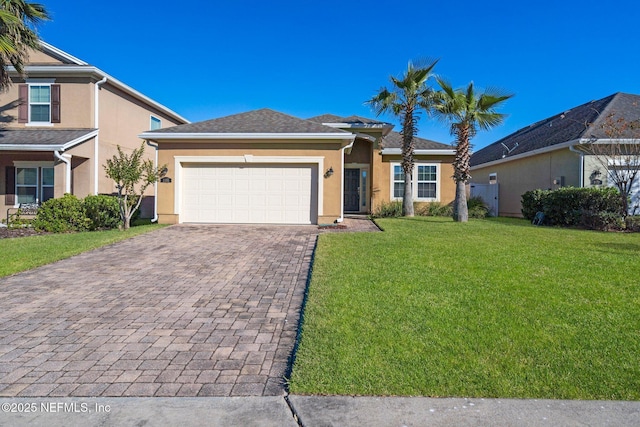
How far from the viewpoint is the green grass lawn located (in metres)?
3.20

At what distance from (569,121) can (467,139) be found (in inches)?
282

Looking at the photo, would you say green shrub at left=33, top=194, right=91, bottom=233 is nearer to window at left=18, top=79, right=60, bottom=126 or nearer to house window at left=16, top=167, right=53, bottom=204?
house window at left=16, top=167, right=53, bottom=204

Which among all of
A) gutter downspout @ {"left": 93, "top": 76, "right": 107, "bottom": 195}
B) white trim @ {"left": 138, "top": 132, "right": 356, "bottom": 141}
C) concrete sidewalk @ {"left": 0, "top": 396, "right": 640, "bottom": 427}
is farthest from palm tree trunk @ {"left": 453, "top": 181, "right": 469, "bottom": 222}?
gutter downspout @ {"left": 93, "top": 76, "right": 107, "bottom": 195}

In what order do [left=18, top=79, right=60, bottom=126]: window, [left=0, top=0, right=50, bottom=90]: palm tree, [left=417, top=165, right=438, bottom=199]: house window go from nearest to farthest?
[left=0, top=0, right=50, bottom=90]: palm tree → [left=18, top=79, right=60, bottom=126]: window → [left=417, top=165, right=438, bottom=199]: house window

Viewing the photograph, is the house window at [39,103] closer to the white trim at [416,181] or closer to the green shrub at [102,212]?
the green shrub at [102,212]

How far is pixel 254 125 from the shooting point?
14.2 metres

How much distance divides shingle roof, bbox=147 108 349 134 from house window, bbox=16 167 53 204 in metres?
5.49

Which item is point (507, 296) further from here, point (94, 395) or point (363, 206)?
point (363, 206)

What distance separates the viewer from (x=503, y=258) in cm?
757

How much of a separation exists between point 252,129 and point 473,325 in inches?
434

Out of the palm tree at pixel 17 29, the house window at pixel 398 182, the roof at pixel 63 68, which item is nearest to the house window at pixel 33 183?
the palm tree at pixel 17 29

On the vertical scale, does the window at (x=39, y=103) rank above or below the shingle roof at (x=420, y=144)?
above

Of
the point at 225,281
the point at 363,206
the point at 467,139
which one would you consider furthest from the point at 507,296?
the point at 363,206

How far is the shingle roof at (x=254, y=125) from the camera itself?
1362 centimetres
